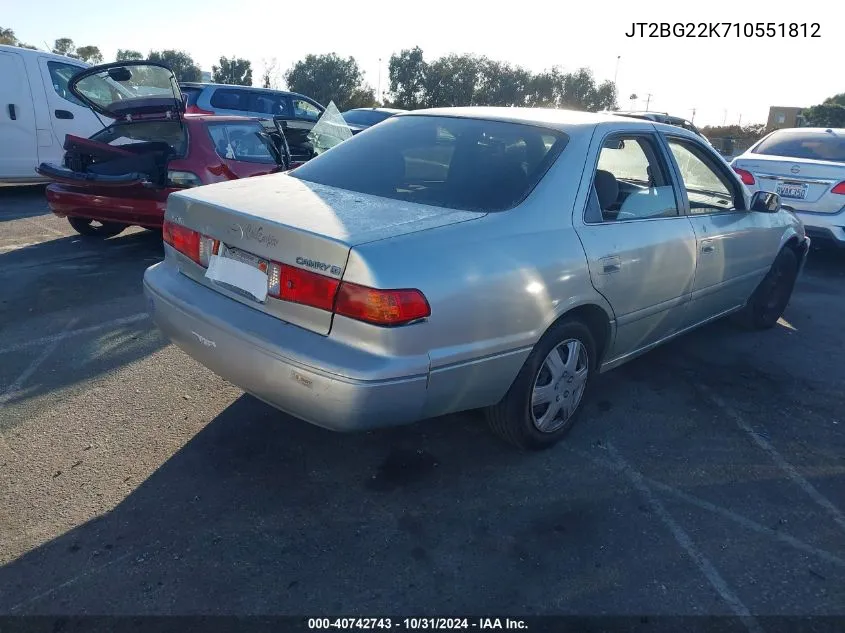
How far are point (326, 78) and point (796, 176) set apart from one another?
4969cm

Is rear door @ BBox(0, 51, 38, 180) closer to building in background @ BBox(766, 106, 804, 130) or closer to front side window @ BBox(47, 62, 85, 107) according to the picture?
front side window @ BBox(47, 62, 85, 107)

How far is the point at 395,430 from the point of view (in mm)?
3354

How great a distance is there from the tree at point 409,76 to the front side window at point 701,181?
164ft

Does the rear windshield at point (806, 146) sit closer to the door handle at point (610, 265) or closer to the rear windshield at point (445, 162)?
the door handle at point (610, 265)

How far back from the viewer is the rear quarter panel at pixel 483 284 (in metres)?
2.36

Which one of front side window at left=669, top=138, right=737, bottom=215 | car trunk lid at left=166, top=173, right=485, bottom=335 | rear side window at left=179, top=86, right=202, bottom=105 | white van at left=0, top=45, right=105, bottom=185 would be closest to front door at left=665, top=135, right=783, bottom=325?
front side window at left=669, top=138, right=737, bottom=215

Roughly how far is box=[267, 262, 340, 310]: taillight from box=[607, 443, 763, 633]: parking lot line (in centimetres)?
167

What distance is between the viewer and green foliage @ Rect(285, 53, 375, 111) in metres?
52.2

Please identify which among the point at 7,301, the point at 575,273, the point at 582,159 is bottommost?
the point at 7,301

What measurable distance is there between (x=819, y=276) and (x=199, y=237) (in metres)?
6.99

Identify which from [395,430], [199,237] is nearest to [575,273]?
[395,430]

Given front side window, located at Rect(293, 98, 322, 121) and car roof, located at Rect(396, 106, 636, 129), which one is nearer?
car roof, located at Rect(396, 106, 636, 129)

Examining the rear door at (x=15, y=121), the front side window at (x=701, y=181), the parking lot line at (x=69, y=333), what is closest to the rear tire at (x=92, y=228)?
the rear door at (x=15, y=121)

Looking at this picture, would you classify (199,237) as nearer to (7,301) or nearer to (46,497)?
(46,497)
